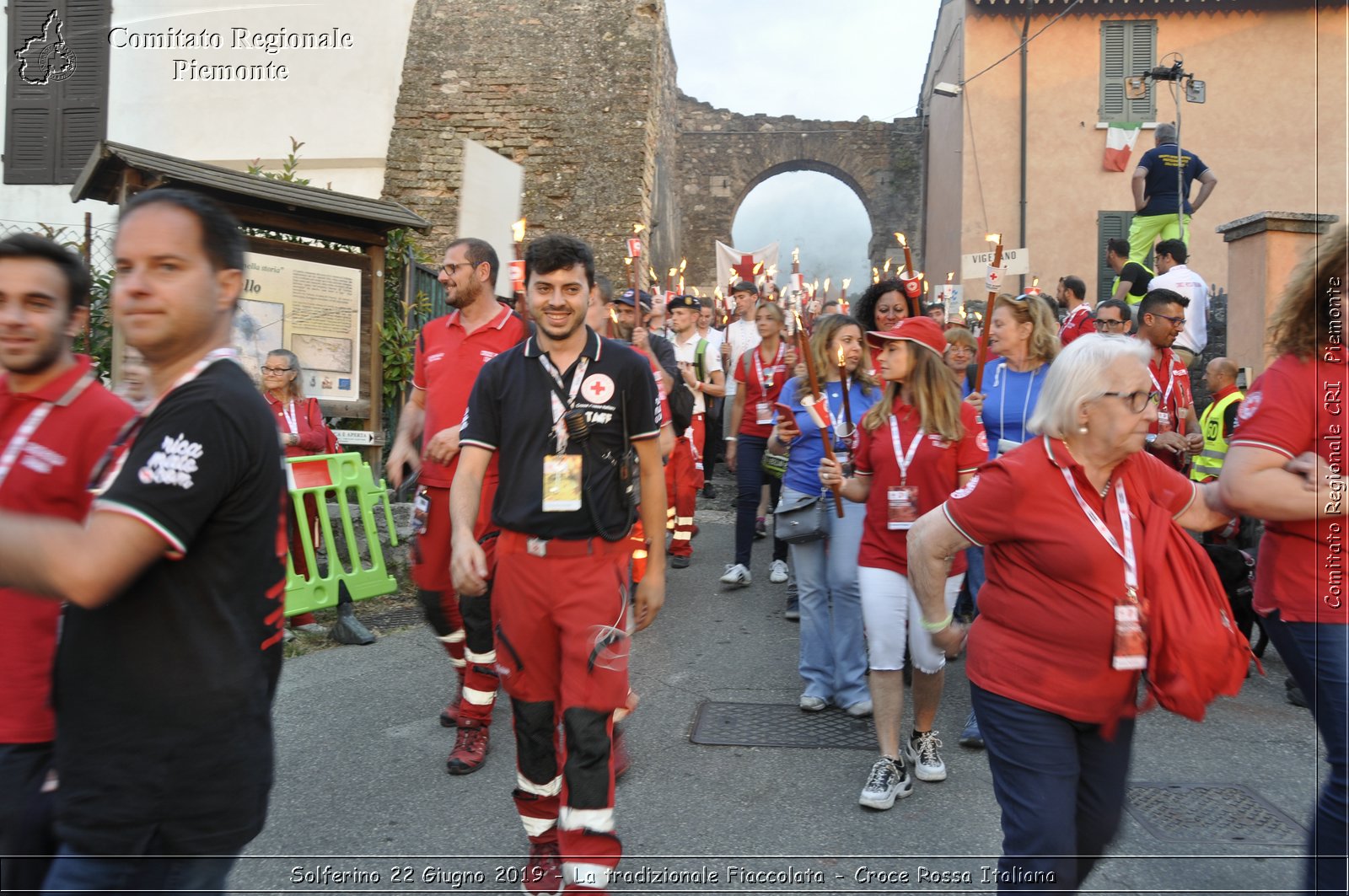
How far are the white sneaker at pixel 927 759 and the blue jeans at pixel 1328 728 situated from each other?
5.84 ft

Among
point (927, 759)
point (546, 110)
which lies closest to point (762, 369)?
point (927, 759)

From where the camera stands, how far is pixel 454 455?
471 centimetres

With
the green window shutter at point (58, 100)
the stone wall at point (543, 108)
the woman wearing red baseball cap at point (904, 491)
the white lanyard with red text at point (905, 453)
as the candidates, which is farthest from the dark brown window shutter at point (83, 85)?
the white lanyard with red text at point (905, 453)

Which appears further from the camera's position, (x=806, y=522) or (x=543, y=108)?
(x=543, y=108)

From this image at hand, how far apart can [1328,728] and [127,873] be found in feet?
9.76

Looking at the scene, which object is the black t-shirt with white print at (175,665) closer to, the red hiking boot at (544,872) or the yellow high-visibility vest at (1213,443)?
the red hiking boot at (544,872)

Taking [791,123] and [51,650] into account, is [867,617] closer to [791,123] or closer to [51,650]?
[51,650]

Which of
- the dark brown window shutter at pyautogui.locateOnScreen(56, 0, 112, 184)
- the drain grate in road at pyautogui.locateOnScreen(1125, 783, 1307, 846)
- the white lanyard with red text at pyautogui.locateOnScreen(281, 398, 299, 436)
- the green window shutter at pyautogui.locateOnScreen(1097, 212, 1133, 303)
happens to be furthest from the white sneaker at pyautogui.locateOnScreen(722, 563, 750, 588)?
the green window shutter at pyautogui.locateOnScreen(1097, 212, 1133, 303)

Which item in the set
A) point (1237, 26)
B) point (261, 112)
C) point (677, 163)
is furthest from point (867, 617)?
point (677, 163)

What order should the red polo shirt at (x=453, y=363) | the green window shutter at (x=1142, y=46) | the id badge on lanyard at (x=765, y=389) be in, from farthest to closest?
1. the green window shutter at (x=1142, y=46)
2. the id badge on lanyard at (x=765, y=389)
3. the red polo shirt at (x=453, y=363)

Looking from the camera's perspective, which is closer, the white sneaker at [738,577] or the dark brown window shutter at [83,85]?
the white sneaker at [738,577]

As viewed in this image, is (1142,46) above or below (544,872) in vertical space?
above

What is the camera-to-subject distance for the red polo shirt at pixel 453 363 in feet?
16.1

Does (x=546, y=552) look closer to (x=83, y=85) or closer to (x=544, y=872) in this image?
(x=544, y=872)
